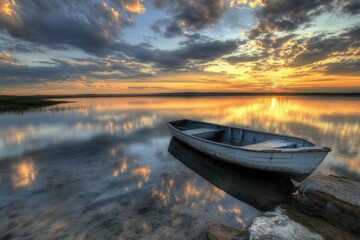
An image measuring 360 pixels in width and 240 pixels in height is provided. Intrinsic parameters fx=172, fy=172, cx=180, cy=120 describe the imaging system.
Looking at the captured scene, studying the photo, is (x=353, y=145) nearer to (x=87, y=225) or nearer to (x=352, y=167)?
(x=352, y=167)

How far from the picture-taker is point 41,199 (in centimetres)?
657

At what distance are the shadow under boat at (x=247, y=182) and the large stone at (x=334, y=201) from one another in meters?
1.34

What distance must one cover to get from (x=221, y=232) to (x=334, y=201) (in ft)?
11.0

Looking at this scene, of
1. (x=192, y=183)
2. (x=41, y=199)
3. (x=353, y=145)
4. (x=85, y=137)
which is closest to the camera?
(x=41, y=199)

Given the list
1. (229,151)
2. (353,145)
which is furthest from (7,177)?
(353,145)

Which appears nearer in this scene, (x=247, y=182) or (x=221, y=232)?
(x=221, y=232)

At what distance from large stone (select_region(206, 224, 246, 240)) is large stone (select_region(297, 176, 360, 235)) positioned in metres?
2.47

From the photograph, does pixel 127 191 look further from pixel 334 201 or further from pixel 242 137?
pixel 242 137

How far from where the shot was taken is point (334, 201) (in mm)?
4898

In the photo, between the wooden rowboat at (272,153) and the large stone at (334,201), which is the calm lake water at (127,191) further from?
the large stone at (334,201)

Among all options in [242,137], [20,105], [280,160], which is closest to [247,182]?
[280,160]

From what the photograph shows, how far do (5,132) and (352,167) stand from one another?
96.7 feet

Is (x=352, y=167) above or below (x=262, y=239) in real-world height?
below

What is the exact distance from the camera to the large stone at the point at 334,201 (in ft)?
14.5
